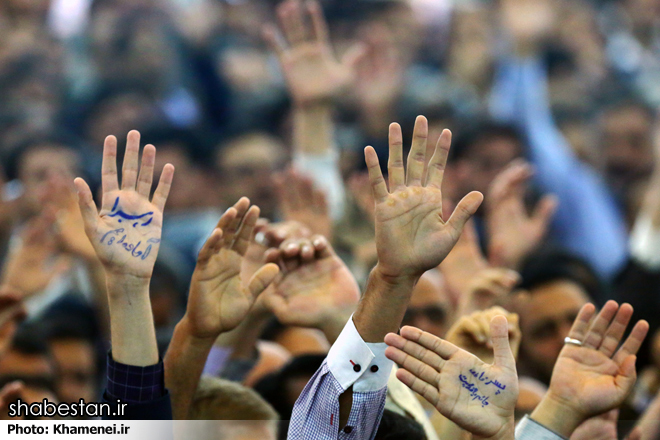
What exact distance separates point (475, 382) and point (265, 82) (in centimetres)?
445

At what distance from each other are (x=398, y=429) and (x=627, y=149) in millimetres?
3547

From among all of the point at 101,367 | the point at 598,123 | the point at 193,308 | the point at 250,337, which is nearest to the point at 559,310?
the point at 250,337

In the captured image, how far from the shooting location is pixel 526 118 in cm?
462

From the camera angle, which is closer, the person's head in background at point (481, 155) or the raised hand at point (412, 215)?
the raised hand at point (412, 215)

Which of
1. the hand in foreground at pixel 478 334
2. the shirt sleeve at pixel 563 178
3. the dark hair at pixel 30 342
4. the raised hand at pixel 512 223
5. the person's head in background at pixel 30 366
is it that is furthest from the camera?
the shirt sleeve at pixel 563 178

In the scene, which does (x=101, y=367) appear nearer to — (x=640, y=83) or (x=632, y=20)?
(x=640, y=83)

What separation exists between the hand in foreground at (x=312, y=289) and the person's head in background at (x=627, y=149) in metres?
3.07

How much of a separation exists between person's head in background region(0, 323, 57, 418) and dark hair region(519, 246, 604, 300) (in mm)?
2002

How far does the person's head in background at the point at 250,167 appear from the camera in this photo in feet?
14.5

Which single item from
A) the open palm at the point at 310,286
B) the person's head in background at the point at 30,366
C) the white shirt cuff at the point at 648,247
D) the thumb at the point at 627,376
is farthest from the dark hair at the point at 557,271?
the person's head in background at the point at 30,366

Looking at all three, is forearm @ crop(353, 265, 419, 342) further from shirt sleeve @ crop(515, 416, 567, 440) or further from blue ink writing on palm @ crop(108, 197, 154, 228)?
blue ink writing on palm @ crop(108, 197, 154, 228)

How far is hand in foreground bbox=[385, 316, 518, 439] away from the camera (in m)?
1.41

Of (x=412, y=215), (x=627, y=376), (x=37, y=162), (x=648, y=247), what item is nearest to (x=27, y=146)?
(x=37, y=162)

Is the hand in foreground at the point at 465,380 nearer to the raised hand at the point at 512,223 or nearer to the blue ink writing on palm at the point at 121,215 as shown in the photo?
the blue ink writing on palm at the point at 121,215
